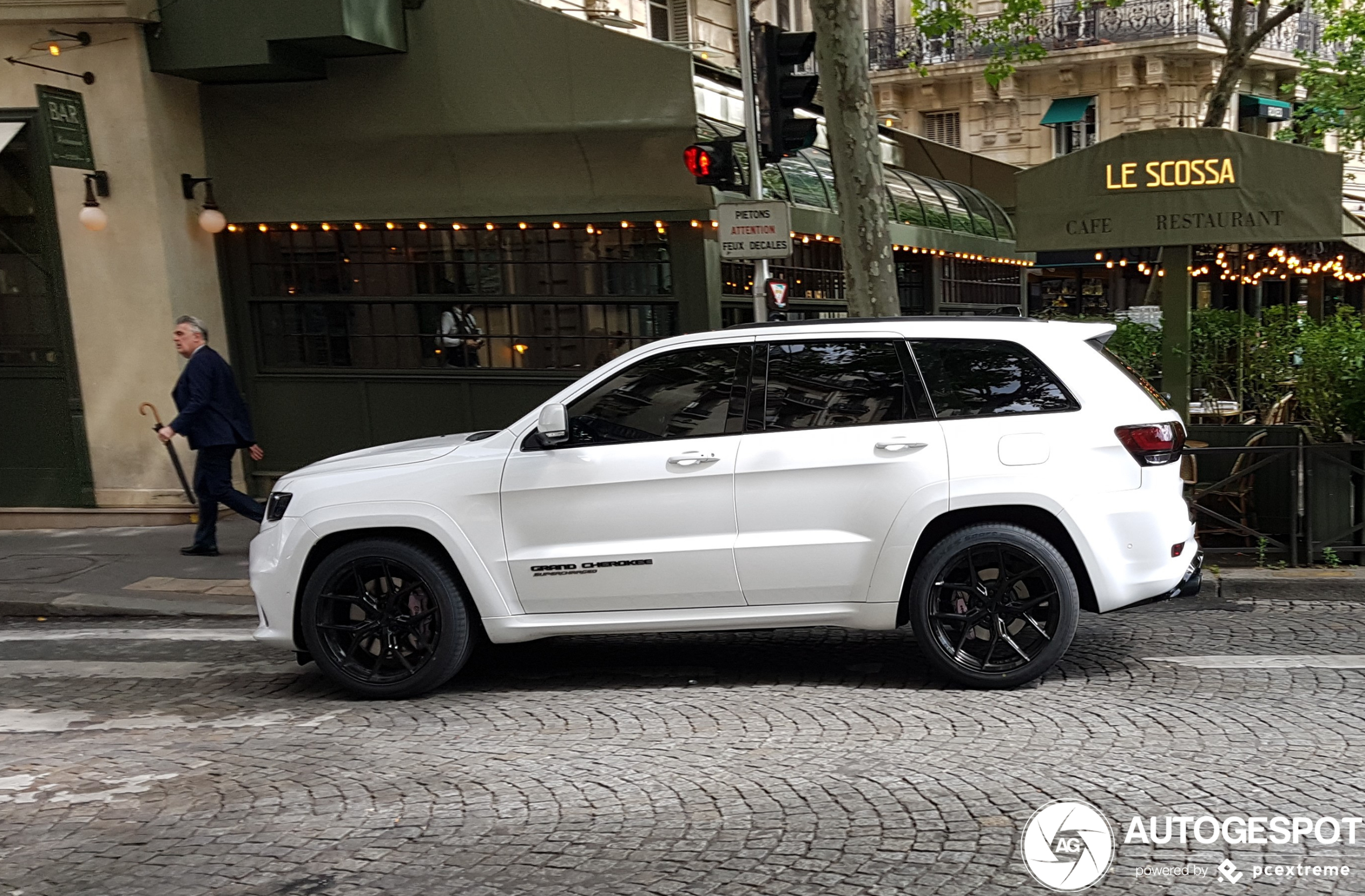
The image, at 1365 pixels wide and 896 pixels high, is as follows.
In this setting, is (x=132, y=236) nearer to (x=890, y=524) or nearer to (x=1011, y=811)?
(x=890, y=524)

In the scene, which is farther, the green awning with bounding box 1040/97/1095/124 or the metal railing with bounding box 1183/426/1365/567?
the green awning with bounding box 1040/97/1095/124

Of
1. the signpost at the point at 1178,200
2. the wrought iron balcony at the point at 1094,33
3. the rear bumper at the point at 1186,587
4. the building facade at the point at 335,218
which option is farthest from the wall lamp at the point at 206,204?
the wrought iron balcony at the point at 1094,33

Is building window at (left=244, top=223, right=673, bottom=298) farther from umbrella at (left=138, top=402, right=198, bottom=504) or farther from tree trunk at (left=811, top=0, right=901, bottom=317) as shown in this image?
tree trunk at (left=811, top=0, right=901, bottom=317)

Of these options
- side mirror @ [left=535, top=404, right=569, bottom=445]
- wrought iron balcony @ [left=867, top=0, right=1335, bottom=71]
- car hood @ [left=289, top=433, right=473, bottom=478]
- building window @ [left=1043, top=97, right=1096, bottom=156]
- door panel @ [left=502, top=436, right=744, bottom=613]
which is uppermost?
wrought iron balcony @ [left=867, top=0, right=1335, bottom=71]

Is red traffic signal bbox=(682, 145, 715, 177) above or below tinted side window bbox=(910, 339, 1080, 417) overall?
above

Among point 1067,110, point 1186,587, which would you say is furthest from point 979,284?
point 1186,587

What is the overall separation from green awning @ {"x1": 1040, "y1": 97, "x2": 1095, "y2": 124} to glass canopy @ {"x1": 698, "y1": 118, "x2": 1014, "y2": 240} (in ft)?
31.2

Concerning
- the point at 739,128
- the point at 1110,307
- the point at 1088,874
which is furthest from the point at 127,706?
the point at 1110,307

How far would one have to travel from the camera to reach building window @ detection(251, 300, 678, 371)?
11.8 meters

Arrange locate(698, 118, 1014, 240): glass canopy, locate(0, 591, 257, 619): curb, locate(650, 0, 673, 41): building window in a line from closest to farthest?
locate(0, 591, 257, 619): curb, locate(698, 118, 1014, 240): glass canopy, locate(650, 0, 673, 41): building window

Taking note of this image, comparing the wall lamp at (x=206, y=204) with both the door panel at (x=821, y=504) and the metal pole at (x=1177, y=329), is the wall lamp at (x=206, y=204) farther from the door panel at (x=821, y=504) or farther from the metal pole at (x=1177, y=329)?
the metal pole at (x=1177, y=329)

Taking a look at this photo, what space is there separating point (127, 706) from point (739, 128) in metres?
8.54

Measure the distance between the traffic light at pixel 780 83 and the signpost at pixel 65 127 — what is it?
20.3 ft

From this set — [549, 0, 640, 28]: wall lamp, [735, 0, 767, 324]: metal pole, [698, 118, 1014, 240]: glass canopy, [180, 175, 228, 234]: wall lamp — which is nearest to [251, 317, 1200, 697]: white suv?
[735, 0, 767, 324]: metal pole
